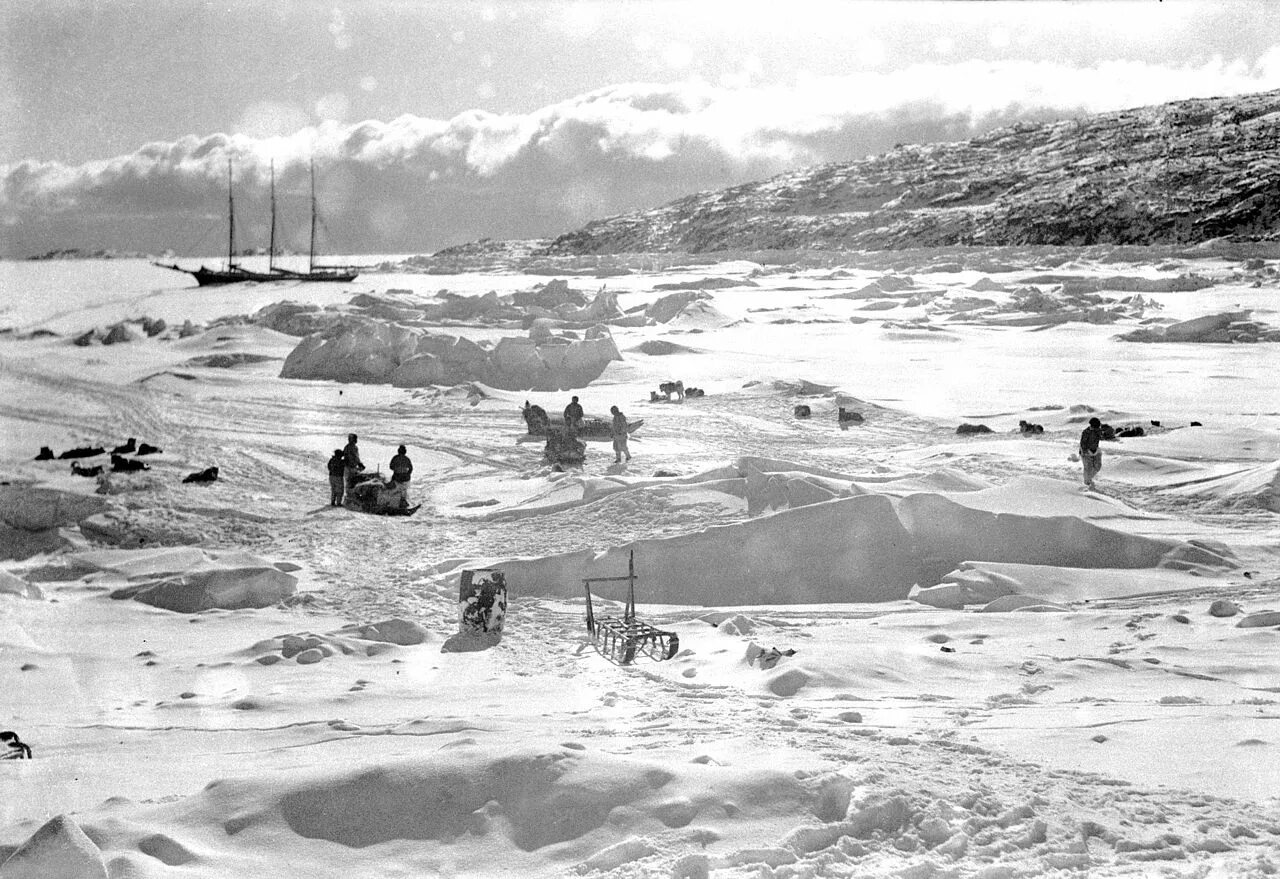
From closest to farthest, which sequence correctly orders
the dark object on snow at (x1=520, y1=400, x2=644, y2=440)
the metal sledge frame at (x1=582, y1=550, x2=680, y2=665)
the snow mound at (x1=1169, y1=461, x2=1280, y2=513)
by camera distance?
the metal sledge frame at (x1=582, y1=550, x2=680, y2=665), the snow mound at (x1=1169, y1=461, x2=1280, y2=513), the dark object on snow at (x1=520, y1=400, x2=644, y2=440)

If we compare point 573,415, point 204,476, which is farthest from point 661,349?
point 204,476

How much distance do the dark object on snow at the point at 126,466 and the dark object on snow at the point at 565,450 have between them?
19.0ft

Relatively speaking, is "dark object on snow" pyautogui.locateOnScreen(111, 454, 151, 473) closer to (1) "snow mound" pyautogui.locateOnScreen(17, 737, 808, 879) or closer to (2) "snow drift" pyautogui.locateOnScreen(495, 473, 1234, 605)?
(2) "snow drift" pyautogui.locateOnScreen(495, 473, 1234, 605)

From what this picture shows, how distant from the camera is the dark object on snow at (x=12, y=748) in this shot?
6.60 m

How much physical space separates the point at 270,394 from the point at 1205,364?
2141 centimetres

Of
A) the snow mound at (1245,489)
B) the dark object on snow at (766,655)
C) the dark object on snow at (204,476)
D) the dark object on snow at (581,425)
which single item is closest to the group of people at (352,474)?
the dark object on snow at (204,476)

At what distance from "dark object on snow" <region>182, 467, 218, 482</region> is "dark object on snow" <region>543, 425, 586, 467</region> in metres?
4.74

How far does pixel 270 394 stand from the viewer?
989 inches

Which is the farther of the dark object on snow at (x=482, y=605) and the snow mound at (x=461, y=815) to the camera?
the dark object on snow at (x=482, y=605)

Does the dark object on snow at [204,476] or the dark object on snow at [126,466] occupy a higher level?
the dark object on snow at [126,466]

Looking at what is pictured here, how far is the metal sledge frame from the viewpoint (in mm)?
8570

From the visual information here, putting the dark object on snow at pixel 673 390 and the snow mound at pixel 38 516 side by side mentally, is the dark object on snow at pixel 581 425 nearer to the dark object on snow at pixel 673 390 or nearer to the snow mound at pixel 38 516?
the dark object on snow at pixel 673 390

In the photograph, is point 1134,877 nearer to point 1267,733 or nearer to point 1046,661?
point 1267,733

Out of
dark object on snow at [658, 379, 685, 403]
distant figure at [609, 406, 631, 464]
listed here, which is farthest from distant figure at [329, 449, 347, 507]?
dark object on snow at [658, 379, 685, 403]
